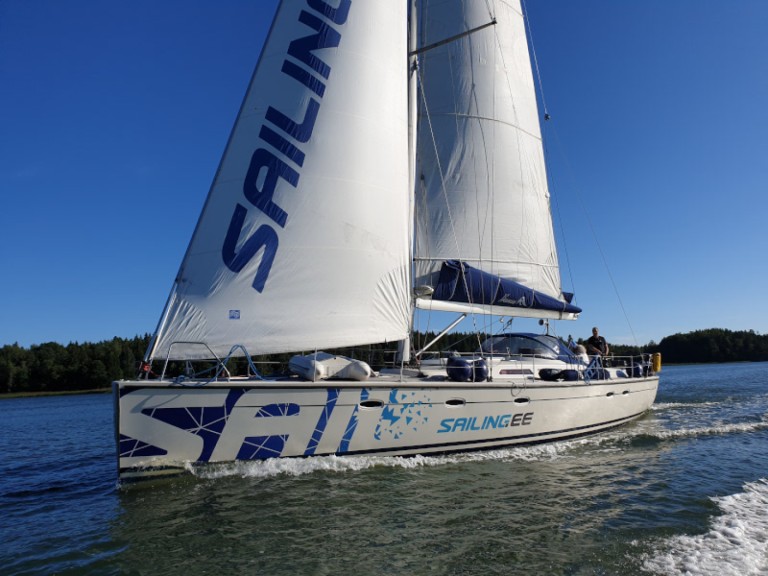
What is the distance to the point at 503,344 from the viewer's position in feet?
43.3

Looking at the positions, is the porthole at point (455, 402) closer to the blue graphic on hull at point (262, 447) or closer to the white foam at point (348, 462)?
the white foam at point (348, 462)

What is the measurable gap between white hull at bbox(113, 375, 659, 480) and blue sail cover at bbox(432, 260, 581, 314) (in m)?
2.71

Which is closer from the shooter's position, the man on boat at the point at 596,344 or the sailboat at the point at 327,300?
the sailboat at the point at 327,300

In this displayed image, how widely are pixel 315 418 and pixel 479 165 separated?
8.93 metres

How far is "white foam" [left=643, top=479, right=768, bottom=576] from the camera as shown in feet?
15.6

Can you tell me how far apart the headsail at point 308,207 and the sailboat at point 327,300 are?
24 mm

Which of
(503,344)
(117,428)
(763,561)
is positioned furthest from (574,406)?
(117,428)

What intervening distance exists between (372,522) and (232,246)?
4680 mm

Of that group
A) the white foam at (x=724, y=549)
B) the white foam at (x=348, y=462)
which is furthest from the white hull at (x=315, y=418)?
the white foam at (x=724, y=549)

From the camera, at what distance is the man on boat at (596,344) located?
14.2 metres

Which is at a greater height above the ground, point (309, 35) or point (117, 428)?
point (309, 35)

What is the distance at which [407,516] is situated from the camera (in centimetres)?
603

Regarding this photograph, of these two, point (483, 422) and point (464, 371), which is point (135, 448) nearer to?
A: point (464, 371)

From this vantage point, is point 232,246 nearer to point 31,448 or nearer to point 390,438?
point 390,438
